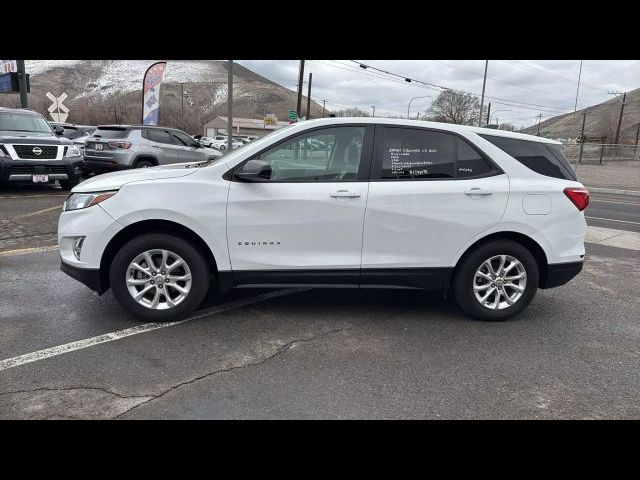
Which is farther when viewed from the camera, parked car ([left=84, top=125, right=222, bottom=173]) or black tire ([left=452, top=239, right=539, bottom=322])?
parked car ([left=84, top=125, right=222, bottom=173])

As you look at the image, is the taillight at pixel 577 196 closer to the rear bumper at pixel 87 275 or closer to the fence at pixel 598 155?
the rear bumper at pixel 87 275

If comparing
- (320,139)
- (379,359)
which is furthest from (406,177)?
(379,359)

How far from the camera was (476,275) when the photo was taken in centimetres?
434

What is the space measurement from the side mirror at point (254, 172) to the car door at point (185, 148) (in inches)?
389

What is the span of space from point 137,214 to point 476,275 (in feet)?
9.86

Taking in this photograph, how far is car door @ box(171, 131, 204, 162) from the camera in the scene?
13.2 meters

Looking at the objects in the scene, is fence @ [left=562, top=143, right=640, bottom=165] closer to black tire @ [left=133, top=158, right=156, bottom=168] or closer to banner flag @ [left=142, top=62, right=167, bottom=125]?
banner flag @ [left=142, top=62, right=167, bottom=125]

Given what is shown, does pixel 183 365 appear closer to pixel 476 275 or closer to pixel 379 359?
pixel 379 359

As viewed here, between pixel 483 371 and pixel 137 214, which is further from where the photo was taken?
pixel 137 214

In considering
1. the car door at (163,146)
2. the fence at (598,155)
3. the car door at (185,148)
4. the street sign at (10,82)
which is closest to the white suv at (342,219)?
the car door at (163,146)

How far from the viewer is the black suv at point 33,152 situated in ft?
32.2

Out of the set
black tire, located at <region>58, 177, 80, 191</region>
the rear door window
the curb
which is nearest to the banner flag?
the rear door window

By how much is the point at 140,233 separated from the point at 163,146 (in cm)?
952

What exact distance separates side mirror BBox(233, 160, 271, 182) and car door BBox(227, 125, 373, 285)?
43mm
